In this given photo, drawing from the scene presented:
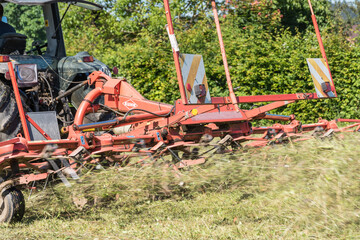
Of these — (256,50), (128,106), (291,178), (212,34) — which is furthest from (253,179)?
(212,34)

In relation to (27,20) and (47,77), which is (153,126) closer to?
(47,77)

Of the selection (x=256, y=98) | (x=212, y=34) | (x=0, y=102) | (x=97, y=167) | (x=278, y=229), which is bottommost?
(x=278, y=229)

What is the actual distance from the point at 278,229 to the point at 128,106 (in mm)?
2720

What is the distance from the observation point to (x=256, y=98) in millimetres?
5203

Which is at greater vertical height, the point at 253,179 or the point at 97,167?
the point at 97,167

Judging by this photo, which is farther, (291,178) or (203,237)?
(291,178)

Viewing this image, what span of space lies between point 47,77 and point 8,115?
32.3 inches

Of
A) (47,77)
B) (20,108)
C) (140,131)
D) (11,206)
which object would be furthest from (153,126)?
(11,206)

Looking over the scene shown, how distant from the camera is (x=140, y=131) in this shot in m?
5.52

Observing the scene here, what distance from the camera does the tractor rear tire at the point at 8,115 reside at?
206 inches

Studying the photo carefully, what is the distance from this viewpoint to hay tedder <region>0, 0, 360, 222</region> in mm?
4398

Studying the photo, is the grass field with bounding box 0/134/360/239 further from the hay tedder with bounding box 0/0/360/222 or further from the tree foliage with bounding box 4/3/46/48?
the tree foliage with bounding box 4/3/46/48

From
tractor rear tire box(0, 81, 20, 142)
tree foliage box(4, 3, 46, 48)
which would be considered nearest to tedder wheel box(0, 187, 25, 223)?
tractor rear tire box(0, 81, 20, 142)

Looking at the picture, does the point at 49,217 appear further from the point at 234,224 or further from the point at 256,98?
the point at 256,98
